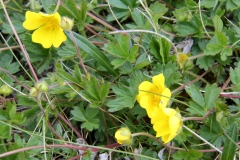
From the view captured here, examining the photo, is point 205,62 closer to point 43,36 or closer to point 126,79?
point 126,79

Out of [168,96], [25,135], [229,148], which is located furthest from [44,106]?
[229,148]

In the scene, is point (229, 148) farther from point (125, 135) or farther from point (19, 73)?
point (19, 73)

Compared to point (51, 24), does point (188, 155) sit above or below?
below

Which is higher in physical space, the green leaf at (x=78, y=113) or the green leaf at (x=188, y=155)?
the green leaf at (x=78, y=113)

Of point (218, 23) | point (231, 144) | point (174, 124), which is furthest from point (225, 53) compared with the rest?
point (174, 124)

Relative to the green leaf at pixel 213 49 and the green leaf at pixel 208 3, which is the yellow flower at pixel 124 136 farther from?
the green leaf at pixel 208 3

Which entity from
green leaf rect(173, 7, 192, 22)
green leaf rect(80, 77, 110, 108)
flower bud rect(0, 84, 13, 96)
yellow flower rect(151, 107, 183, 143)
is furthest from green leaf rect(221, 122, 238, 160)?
flower bud rect(0, 84, 13, 96)

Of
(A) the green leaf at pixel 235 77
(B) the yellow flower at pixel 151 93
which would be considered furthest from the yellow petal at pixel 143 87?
(A) the green leaf at pixel 235 77
